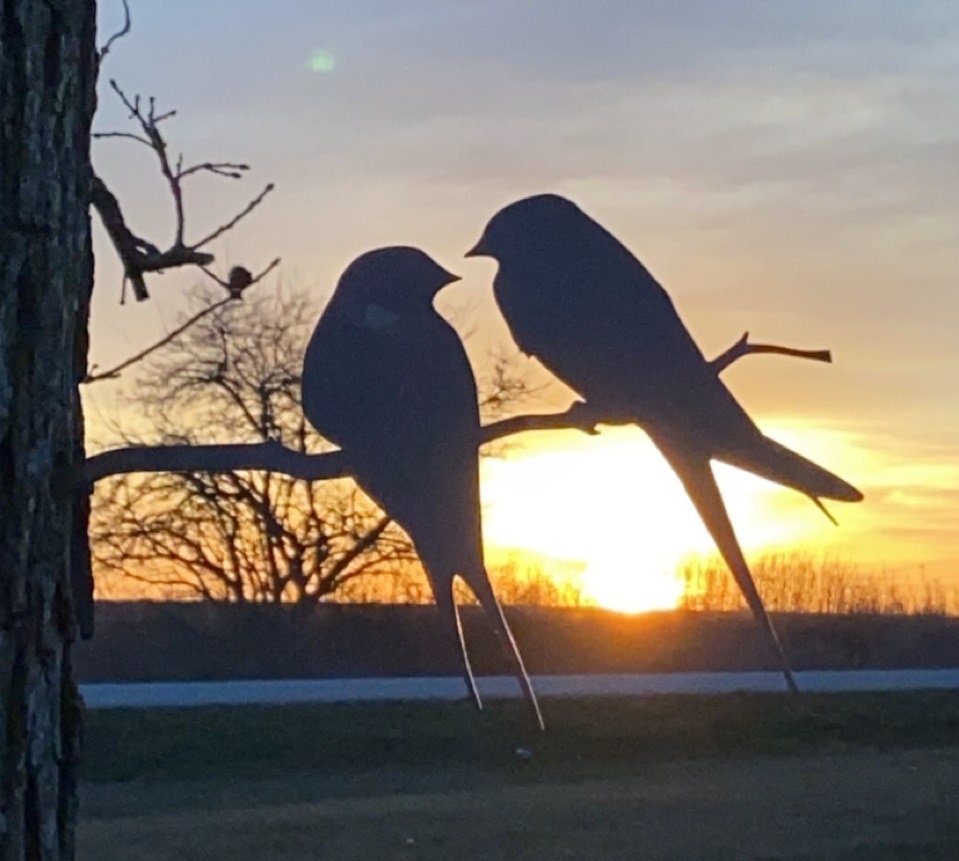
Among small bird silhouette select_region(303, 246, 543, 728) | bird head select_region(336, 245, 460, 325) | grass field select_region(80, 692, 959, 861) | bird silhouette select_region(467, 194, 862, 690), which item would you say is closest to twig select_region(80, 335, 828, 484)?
small bird silhouette select_region(303, 246, 543, 728)

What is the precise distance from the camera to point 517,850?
34.5ft

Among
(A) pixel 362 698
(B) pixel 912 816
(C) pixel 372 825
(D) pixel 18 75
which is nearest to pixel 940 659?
(A) pixel 362 698

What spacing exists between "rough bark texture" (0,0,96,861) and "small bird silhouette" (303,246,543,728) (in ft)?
3.53

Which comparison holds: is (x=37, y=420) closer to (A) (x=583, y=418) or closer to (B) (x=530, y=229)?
(A) (x=583, y=418)

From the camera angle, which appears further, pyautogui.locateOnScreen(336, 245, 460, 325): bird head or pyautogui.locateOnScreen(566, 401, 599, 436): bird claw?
pyautogui.locateOnScreen(336, 245, 460, 325): bird head

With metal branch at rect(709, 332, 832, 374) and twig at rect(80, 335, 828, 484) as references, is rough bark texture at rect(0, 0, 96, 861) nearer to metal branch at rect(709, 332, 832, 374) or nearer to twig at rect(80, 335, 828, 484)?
twig at rect(80, 335, 828, 484)

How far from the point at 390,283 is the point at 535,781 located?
9045 millimetres

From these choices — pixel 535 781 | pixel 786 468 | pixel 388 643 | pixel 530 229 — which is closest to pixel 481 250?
pixel 530 229

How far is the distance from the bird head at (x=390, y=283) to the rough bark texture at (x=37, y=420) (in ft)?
5.12

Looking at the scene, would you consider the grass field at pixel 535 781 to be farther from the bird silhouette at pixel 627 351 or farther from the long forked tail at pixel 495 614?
the bird silhouette at pixel 627 351

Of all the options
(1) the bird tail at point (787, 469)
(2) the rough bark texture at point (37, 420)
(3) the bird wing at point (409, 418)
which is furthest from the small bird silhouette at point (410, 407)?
(2) the rough bark texture at point (37, 420)

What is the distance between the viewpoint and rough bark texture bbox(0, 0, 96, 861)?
8.61ft

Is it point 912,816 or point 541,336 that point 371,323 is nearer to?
point 541,336

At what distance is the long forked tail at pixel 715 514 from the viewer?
12.7 feet
